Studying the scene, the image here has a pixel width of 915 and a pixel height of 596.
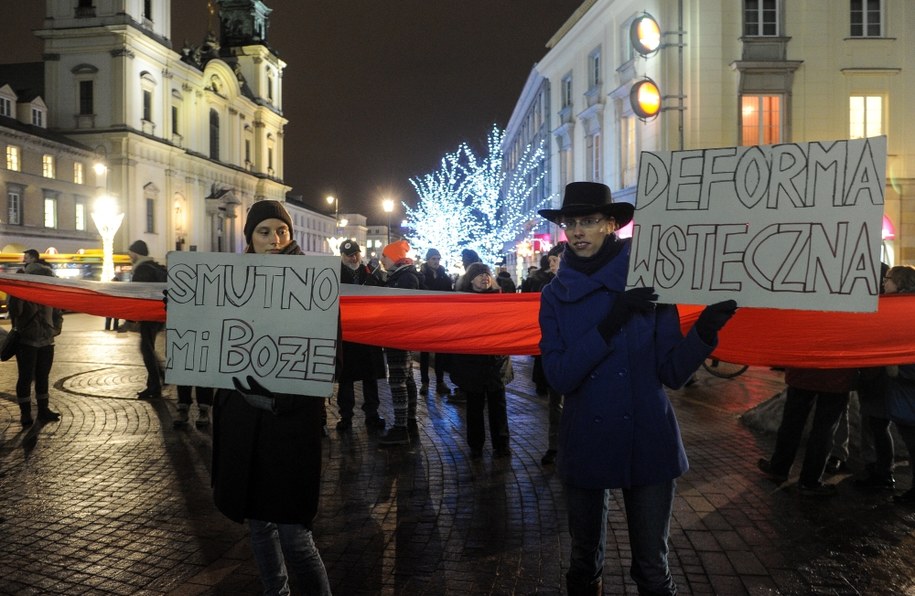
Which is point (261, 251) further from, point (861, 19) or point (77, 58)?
point (77, 58)

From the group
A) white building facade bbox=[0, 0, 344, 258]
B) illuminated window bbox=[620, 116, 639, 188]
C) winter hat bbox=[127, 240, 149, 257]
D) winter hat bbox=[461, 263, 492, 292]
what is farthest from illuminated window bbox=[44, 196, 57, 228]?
winter hat bbox=[461, 263, 492, 292]

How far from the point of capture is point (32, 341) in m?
8.82

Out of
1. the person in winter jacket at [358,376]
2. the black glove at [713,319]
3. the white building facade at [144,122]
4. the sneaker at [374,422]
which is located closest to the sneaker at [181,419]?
the person in winter jacket at [358,376]

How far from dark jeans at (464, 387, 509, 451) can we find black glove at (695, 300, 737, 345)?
14.6ft

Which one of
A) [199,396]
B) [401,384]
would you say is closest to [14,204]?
[199,396]

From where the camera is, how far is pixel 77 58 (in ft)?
183

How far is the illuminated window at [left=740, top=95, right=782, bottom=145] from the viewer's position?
26.1 meters

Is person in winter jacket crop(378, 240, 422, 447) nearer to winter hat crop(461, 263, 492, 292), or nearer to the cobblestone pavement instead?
the cobblestone pavement

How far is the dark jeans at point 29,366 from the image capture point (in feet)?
29.0

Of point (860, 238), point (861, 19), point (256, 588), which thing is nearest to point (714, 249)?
point (860, 238)

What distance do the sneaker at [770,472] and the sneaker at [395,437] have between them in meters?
3.53

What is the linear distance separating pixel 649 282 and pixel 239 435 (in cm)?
199

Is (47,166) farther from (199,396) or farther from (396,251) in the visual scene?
(396,251)

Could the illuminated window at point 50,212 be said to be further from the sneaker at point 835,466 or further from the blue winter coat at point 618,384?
the blue winter coat at point 618,384
